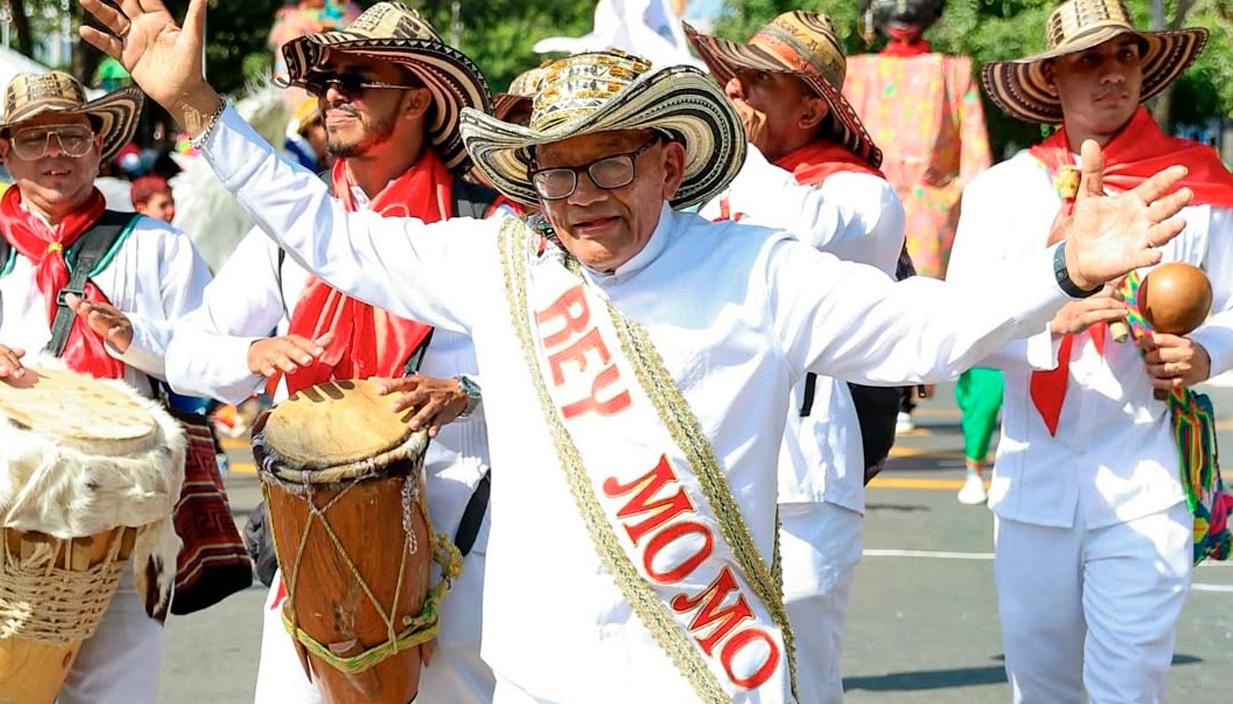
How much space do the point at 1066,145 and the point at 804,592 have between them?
1.48 metres

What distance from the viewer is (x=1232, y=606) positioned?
8.89 metres

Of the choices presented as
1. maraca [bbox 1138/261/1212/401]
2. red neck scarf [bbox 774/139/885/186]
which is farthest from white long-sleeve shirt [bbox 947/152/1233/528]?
red neck scarf [bbox 774/139/885/186]

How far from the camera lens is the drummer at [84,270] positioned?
5.65 metres

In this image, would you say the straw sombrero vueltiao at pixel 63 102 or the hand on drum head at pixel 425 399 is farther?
the straw sombrero vueltiao at pixel 63 102

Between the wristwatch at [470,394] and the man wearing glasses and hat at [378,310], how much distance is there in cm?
2

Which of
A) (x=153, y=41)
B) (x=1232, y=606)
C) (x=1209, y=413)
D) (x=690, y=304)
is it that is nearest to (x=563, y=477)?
(x=690, y=304)

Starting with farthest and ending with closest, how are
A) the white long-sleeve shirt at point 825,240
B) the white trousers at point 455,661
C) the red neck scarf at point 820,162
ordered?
the red neck scarf at point 820,162, the white long-sleeve shirt at point 825,240, the white trousers at point 455,661

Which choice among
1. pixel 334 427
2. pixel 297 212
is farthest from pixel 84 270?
pixel 297 212

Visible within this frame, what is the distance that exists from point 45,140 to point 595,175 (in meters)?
2.64

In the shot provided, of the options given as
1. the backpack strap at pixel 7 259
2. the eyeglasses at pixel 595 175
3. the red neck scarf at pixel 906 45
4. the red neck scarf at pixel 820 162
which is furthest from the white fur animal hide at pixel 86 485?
the red neck scarf at pixel 906 45

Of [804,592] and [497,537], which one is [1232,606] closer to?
[804,592]

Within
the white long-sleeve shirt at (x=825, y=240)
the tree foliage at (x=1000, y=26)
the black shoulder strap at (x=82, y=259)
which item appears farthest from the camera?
the tree foliage at (x=1000, y=26)

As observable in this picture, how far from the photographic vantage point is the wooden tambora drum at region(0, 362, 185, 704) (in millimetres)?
5051

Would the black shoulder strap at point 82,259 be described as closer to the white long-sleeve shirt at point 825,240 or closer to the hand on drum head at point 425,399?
the hand on drum head at point 425,399
